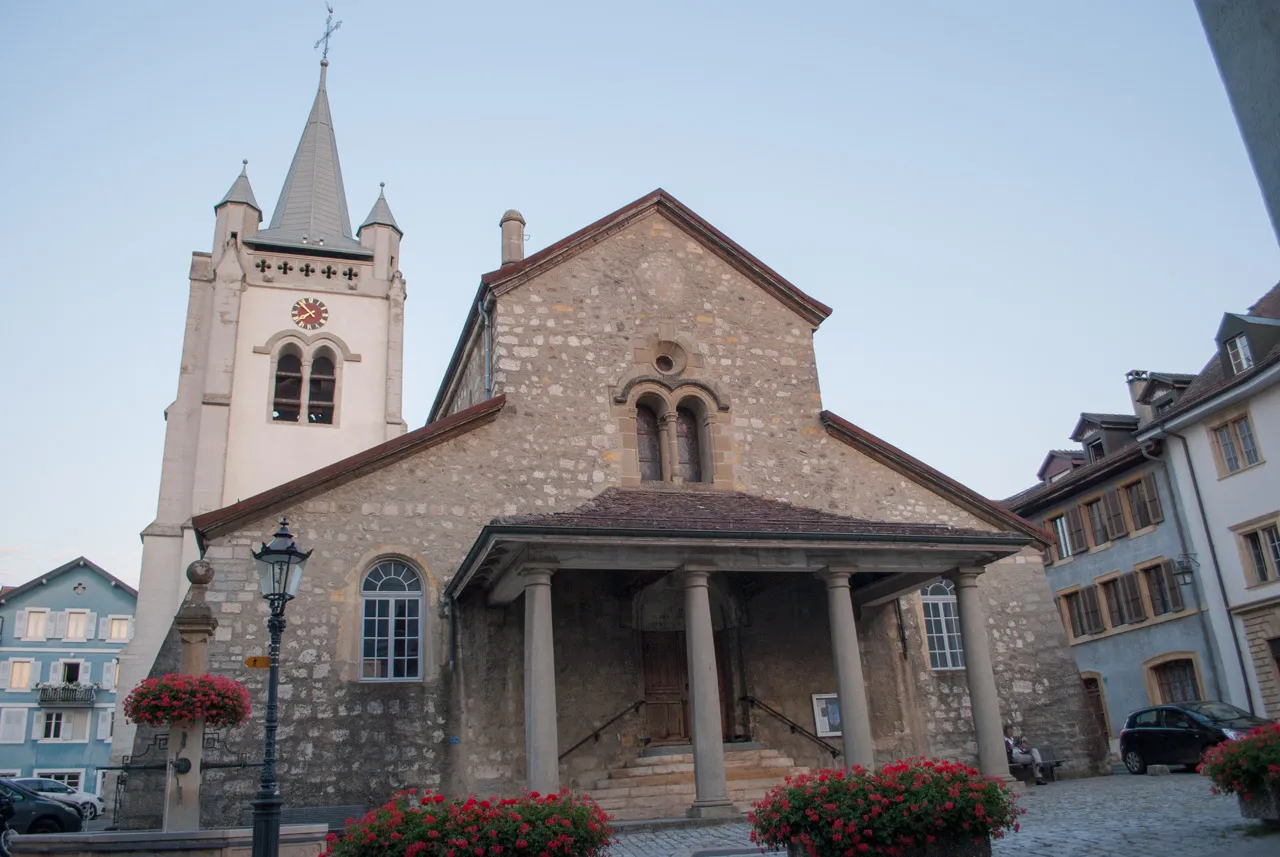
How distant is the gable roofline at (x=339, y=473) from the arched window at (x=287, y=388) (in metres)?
17.3

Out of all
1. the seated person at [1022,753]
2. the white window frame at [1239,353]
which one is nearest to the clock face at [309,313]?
the seated person at [1022,753]

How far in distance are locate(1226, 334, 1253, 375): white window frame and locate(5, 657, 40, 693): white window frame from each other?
51325mm

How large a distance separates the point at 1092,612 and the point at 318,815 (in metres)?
25.6

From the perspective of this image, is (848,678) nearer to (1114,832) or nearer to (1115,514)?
(1114,832)

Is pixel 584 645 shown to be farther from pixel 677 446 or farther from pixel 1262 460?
pixel 1262 460

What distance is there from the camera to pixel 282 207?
37.4 meters

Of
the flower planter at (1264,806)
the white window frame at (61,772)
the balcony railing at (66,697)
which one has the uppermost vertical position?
the balcony railing at (66,697)

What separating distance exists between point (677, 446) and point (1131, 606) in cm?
1820

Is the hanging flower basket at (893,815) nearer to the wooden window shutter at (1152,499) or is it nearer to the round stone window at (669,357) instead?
the round stone window at (669,357)

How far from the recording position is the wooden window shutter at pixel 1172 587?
2711 centimetres

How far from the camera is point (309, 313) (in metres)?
33.5

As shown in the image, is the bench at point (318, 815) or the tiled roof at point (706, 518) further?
the tiled roof at point (706, 518)

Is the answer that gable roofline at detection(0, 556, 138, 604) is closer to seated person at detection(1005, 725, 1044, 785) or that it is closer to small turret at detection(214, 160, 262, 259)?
small turret at detection(214, 160, 262, 259)

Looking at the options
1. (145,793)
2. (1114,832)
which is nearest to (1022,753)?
(1114,832)
